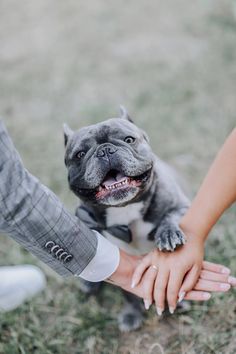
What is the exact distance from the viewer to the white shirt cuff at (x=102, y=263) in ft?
6.95

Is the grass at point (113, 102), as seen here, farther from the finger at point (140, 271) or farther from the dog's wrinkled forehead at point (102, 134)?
the dog's wrinkled forehead at point (102, 134)

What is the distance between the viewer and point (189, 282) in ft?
7.00

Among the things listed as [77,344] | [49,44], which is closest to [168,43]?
[49,44]

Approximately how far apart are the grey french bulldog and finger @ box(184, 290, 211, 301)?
0.68 feet

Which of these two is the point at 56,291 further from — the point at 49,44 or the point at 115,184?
the point at 49,44

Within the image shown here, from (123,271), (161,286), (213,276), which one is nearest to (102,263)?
(123,271)

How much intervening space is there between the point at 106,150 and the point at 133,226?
427 millimetres

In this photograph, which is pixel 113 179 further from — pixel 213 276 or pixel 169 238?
pixel 213 276

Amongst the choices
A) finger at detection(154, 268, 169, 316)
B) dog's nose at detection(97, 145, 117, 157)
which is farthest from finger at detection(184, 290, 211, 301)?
dog's nose at detection(97, 145, 117, 157)

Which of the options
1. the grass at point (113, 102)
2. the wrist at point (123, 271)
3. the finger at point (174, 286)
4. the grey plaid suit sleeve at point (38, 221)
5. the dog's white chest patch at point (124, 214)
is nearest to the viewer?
the grey plaid suit sleeve at point (38, 221)

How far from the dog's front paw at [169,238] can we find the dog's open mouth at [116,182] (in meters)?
0.22

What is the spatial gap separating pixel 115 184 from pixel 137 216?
28cm

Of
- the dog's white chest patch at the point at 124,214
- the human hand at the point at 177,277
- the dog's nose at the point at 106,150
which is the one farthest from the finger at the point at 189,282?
the dog's nose at the point at 106,150

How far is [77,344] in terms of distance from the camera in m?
2.49
